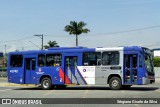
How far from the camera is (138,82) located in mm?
27953

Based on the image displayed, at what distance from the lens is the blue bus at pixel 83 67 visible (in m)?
28.2

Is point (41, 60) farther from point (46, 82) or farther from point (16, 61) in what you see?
point (16, 61)

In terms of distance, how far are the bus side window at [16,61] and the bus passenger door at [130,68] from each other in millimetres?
8564

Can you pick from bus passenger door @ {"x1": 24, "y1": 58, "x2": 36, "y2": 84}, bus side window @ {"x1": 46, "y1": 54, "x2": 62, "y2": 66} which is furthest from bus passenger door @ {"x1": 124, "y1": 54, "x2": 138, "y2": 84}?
bus passenger door @ {"x1": 24, "y1": 58, "x2": 36, "y2": 84}

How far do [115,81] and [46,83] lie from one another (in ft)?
18.2

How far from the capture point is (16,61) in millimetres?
32656

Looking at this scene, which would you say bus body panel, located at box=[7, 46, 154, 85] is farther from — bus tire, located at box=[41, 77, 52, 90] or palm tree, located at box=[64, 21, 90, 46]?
palm tree, located at box=[64, 21, 90, 46]

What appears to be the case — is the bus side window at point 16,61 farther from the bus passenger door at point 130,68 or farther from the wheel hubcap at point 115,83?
the bus passenger door at point 130,68

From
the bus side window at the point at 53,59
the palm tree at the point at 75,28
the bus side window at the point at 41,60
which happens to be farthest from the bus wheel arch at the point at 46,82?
the palm tree at the point at 75,28

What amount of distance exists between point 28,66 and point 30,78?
941mm

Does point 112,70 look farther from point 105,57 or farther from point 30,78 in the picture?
point 30,78

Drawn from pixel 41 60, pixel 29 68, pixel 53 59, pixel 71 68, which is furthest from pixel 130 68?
pixel 29 68

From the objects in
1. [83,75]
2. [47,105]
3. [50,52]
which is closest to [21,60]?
[50,52]

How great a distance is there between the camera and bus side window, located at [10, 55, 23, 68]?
106ft
